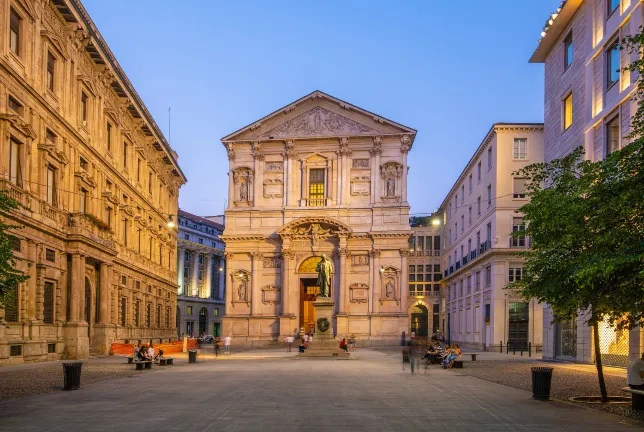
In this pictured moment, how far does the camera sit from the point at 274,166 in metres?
67.8

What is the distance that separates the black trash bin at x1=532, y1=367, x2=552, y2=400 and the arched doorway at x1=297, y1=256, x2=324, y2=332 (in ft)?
158

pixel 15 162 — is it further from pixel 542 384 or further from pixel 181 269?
pixel 181 269

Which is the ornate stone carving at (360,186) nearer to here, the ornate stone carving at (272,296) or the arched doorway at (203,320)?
the ornate stone carving at (272,296)

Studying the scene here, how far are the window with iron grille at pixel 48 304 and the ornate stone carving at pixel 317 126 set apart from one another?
36916 mm

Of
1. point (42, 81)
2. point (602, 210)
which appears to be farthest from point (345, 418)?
point (42, 81)

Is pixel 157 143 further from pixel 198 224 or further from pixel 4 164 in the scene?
pixel 198 224

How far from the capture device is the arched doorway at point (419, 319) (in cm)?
8962

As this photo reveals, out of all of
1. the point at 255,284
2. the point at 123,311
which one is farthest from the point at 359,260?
the point at 123,311

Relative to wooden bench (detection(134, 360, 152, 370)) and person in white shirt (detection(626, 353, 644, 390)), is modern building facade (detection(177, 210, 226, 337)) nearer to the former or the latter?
wooden bench (detection(134, 360, 152, 370))

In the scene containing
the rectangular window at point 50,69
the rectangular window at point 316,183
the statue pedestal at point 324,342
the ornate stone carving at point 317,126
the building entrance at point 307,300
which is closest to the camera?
the rectangular window at point 50,69

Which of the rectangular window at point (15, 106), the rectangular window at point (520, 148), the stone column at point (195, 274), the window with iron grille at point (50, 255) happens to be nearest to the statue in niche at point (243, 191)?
the rectangular window at point (520, 148)

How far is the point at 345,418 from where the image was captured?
45.3ft

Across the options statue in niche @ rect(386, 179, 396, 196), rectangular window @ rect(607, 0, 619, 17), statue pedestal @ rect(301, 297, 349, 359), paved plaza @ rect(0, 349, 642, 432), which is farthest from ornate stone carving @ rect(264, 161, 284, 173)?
paved plaza @ rect(0, 349, 642, 432)

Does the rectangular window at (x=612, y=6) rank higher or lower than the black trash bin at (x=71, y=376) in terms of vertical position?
higher
